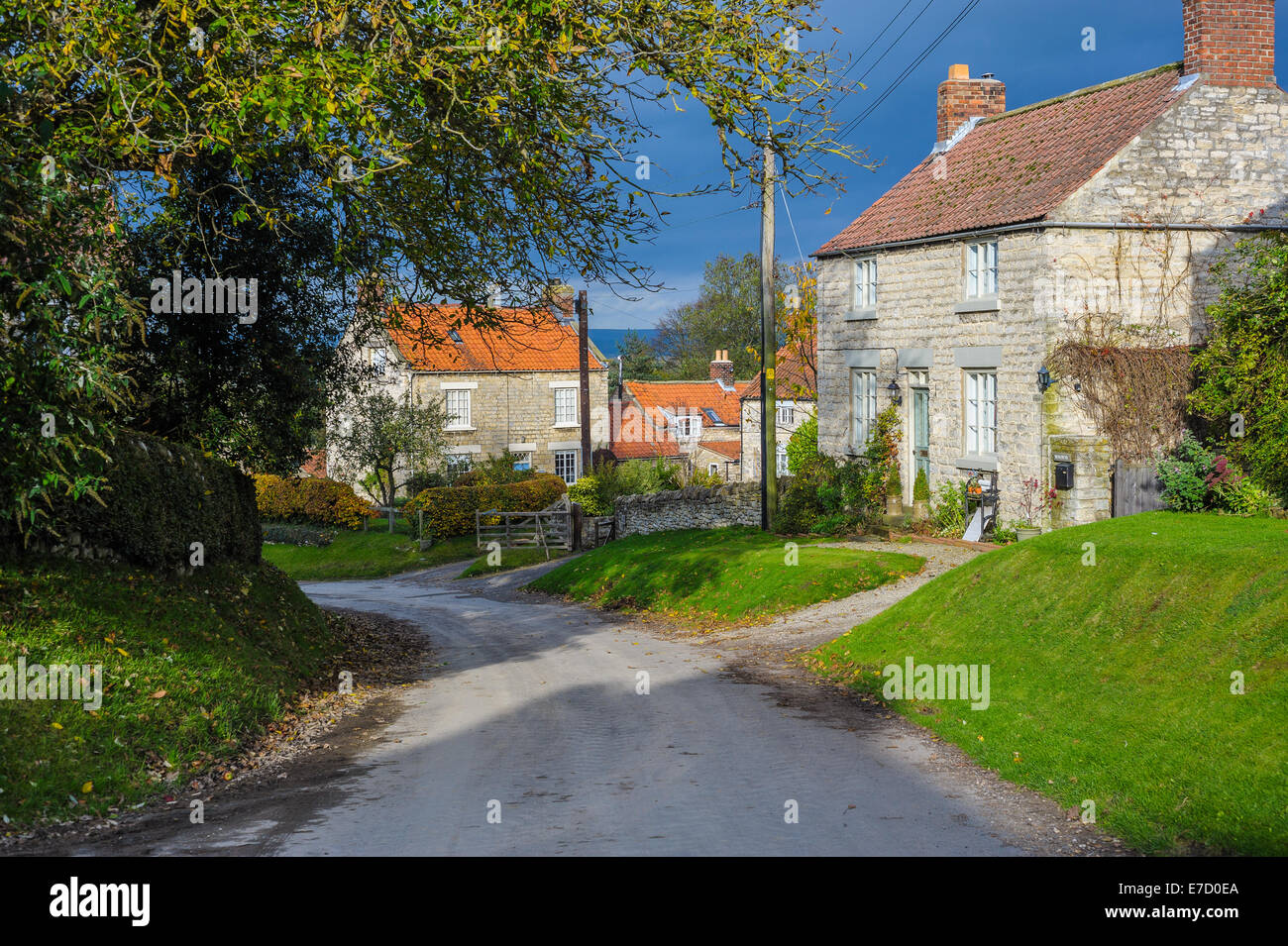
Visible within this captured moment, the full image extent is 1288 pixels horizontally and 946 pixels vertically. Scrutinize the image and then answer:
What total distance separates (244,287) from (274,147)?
10.6 ft

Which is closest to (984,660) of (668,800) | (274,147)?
(668,800)

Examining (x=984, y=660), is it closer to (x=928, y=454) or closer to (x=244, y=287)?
(x=244, y=287)

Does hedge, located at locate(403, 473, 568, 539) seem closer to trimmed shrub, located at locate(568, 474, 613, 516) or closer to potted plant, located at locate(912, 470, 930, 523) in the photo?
trimmed shrub, located at locate(568, 474, 613, 516)

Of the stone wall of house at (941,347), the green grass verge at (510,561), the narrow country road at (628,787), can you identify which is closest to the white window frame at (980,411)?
the stone wall of house at (941,347)

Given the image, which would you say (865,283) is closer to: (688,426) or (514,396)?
(514,396)

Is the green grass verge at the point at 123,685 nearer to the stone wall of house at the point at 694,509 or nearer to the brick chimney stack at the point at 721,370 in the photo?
the stone wall of house at the point at 694,509

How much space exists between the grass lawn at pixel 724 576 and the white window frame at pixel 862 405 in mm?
3672

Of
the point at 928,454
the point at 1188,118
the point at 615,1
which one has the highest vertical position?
the point at 1188,118

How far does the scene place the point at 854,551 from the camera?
20.8 metres

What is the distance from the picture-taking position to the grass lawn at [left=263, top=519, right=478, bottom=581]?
3750cm

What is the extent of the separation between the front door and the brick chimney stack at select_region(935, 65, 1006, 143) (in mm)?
7593

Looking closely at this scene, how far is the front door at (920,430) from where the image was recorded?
24.4 meters

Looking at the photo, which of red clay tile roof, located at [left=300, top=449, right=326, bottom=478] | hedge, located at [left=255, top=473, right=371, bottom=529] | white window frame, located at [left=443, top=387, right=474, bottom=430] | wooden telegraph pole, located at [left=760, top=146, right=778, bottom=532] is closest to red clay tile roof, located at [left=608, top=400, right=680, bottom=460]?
white window frame, located at [left=443, top=387, right=474, bottom=430]

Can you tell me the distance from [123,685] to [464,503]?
31.3 m
